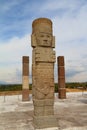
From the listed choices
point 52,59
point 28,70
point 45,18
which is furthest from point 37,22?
point 28,70

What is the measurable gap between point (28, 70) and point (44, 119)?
10433 millimetres

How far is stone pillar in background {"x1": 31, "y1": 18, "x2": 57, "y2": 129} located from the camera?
8711 mm

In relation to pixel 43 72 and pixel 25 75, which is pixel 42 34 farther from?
pixel 25 75

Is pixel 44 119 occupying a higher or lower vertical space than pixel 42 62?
lower

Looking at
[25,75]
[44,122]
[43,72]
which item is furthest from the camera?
[25,75]

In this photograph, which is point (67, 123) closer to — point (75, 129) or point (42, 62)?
A: point (75, 129)

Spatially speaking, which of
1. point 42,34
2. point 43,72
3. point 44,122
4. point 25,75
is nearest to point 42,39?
point 42,34

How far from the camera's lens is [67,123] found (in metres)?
9.12

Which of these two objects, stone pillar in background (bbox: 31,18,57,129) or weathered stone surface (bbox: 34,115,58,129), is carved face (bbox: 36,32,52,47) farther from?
weathered stone surface (bbox: 34,115,58,129)

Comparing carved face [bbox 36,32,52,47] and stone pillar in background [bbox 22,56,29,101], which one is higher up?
carved face [bbox 36,32,52,47]

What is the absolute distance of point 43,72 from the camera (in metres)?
8.76

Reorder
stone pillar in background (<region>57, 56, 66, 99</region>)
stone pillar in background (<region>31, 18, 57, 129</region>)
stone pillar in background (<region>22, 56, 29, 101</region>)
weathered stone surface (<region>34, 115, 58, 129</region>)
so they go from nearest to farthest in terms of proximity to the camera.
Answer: weathered stone surface (<region>34, 115, 58, 129</region>) → stone pillar in background (<region>31, 18, 57, 129</region>) → stone pillar in background (<region>22, 56, 29, 101</region>) → stone pillar in background (<region>57, 56, 66, 99</region>)

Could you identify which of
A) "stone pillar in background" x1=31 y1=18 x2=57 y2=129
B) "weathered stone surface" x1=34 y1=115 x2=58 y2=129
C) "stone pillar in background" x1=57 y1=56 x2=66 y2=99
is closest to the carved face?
"stone pillar in background" x1=31 y1=18 x2=57 y2=129

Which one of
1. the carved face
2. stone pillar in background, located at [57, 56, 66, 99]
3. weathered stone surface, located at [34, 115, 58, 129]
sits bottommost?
weathered stone surface, located at [34, 115, 58, 129]
